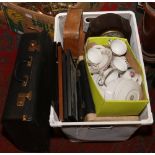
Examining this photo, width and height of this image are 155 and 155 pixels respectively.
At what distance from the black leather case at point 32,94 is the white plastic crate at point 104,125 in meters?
0.07

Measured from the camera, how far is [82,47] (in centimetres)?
158

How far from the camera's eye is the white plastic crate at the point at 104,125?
1.31 m

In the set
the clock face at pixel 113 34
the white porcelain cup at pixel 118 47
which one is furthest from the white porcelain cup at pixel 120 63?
the clock face at pixel 113 34

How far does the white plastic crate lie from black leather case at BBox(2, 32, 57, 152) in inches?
2.8

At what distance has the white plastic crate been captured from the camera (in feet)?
4.29

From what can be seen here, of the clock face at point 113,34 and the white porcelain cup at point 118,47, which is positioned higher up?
the clock face at point 113,34

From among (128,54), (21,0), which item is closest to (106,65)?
(128,54)

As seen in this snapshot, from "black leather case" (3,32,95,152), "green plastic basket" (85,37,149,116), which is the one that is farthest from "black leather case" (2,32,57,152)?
"green plastic basket" (85,37,149,116)

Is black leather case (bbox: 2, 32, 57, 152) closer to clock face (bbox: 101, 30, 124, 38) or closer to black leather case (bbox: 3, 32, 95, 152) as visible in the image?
black leather case (bbox: 3, 32, 95, 152)

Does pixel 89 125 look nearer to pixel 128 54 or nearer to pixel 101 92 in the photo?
pixel 101 92

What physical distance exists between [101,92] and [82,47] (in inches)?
13.1

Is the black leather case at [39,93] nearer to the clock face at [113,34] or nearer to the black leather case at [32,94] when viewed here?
the black leather case at [32,94]

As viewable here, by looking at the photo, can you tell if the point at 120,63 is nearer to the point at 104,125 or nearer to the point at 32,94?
the point at 104,125

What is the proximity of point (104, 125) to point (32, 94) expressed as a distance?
0.34 m
